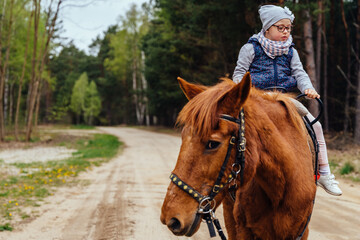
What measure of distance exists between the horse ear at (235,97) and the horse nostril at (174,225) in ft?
2.51

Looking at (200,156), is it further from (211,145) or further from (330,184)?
(330,184)

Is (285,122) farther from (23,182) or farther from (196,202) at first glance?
(23,182)

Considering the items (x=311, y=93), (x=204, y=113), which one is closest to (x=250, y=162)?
(x=204, y=113)

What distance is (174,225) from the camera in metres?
1.79

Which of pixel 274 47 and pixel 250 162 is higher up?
pixel 274 47

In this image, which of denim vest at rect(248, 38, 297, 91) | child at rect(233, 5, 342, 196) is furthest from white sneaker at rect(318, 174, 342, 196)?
denim vest at rect(248, 38, 297, 91)

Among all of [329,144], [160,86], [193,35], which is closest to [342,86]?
[329,144]

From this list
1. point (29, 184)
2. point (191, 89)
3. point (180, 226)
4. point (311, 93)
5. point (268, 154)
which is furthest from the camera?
point (29, 184)

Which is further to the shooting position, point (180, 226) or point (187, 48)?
point (187, 48)

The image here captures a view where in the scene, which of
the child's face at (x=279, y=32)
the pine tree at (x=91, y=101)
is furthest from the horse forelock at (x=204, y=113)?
the pine tree at (x=91, y=101)

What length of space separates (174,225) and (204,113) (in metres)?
0.71

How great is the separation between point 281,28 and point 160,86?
2586 centimetres

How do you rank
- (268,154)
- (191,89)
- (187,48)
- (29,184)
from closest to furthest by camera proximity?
(268,154), (191,89), (29,184), (187,48)

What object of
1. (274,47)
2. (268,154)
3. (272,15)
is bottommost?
(268,154)
